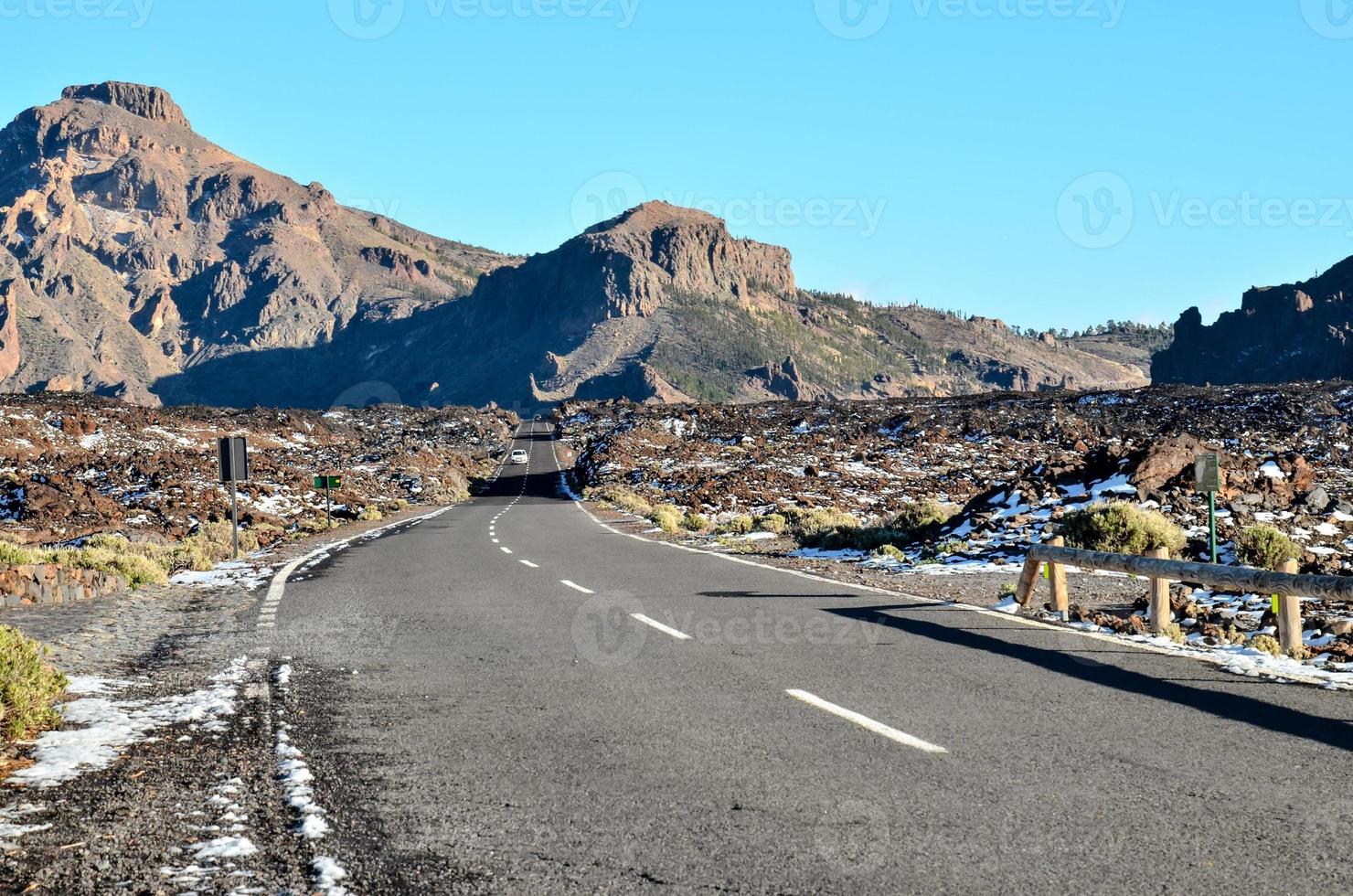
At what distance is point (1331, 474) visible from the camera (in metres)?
32.6

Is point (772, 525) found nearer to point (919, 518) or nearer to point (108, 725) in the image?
point (919, 518)

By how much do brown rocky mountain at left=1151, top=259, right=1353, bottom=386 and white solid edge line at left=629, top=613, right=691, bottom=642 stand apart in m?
160

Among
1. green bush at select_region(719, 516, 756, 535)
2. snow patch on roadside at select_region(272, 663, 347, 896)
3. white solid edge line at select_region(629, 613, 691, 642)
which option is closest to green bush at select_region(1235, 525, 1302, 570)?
white solid edge line at select_region(629, 613, 691, 642)

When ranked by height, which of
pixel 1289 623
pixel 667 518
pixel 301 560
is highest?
pixel 1289 623

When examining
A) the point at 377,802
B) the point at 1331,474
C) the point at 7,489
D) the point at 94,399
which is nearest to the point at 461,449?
the point at 94,399

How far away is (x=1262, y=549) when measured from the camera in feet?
51.1

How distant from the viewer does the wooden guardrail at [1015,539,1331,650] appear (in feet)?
28.3

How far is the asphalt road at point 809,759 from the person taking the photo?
14.0ft

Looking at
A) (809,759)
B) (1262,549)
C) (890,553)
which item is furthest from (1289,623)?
(890,553)

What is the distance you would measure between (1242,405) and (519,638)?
69.0 m

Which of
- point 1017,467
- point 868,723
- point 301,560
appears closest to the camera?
point 868,723

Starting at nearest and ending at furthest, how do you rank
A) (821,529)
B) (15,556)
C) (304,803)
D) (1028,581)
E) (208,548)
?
1. (304,803)
2. (1028,581)
3. (15,556)
4. (208,548)
5. (821,529)

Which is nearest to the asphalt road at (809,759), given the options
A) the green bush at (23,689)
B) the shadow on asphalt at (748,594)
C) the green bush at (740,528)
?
the green bush at (23,689)

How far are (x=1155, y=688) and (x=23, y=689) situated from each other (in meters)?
7.13
